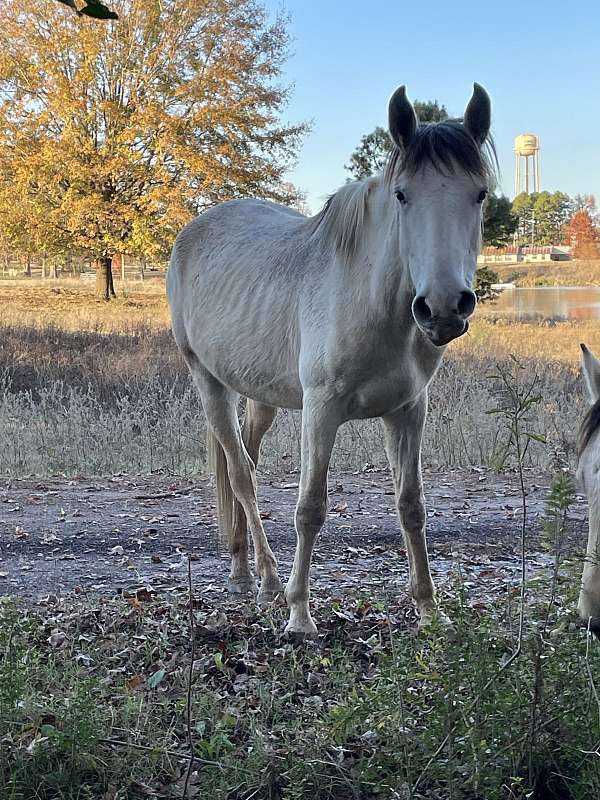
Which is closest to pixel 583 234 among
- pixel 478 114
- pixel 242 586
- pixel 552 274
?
pixel 552 274

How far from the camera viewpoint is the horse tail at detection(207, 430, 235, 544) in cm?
545

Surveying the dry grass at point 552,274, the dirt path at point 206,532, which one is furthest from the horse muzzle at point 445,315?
the dry grass at point 552,274

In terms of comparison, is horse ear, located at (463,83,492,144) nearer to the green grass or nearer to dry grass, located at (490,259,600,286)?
the green grass

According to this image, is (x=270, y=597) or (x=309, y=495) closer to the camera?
(x=309, y=495)

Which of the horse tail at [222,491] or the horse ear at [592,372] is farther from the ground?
the horse ear at [592,372]

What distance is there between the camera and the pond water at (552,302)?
2853 centimetres

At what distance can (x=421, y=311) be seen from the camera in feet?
10.8

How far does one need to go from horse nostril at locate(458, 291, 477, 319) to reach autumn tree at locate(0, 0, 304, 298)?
23.8 m

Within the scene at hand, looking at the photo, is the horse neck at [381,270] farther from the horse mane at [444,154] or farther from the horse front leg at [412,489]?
the horse front leg at [412,489]

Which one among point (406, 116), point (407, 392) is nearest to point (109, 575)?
point (407, 392)

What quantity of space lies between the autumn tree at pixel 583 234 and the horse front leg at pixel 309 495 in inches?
1989

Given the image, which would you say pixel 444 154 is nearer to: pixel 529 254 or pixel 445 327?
pixel 445 327

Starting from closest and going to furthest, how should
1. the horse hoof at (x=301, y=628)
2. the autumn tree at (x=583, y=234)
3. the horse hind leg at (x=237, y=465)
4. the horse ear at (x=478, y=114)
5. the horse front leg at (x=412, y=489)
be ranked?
1. the horse ear at (x=478, y=114)
2. the horse hoof at (x=301, y=628)
3. the horse front leg at (x=412, y=489)
4. the horse hind leg at (x=237, y=465)
5. the autumn tree at (x=583, y=234)

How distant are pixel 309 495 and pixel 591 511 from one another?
1.80 metres
